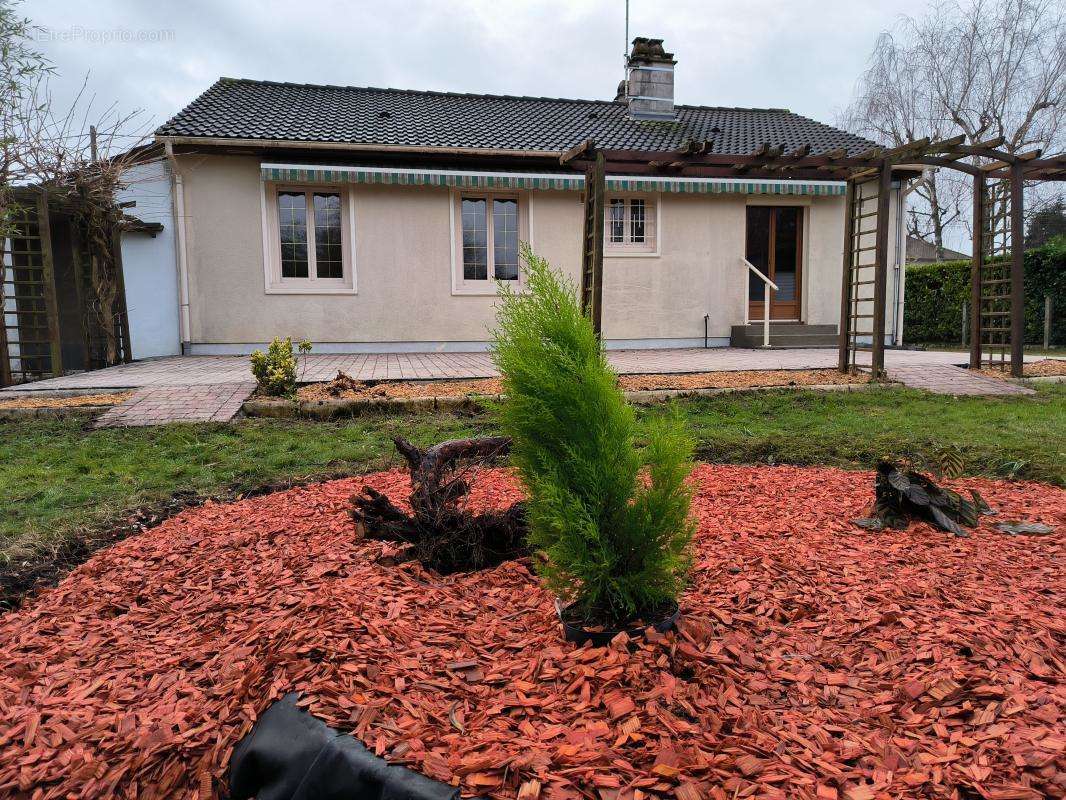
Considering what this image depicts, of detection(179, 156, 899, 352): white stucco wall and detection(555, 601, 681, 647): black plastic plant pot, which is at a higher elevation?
detection(179, 156, 899, 352): white stucco wall

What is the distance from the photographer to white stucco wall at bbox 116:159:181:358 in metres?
12.8

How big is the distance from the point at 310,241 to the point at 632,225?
665cm

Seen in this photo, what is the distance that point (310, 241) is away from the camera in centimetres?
1388

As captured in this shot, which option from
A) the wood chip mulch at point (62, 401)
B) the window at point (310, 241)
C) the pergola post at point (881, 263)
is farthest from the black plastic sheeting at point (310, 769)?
the window at point (310, 241)

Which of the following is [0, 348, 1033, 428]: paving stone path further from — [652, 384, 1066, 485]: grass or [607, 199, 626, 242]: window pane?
[607, 199, 626, 242]: window pane

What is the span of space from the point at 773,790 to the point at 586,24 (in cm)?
3122

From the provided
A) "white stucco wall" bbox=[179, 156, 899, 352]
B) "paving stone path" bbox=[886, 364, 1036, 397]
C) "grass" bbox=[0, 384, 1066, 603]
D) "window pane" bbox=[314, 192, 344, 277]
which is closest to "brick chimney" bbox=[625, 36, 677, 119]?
"white stucco wall" bbox=[179, 156, 899, 352]

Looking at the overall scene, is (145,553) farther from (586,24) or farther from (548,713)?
(586,24)

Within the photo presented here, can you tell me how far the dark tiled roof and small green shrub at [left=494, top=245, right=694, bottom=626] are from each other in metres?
12.4

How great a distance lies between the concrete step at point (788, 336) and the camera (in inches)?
593

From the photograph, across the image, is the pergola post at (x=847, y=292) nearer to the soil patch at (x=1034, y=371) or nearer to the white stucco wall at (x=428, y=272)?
the soil patch at (x=1034, y=371)

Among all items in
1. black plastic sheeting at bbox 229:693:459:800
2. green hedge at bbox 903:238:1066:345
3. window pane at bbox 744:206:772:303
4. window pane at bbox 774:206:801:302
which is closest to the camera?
black plastic sheeting at bbox 229:693:459:800

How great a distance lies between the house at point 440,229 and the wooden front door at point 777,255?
0.03 m

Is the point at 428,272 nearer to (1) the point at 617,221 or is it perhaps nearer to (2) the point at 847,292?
(1) the point at 617,221
